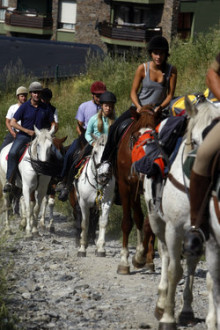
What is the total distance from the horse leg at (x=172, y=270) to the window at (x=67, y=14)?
5059cm

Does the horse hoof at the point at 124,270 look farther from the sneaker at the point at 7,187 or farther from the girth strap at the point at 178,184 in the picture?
the sneaker at the point at 7,187

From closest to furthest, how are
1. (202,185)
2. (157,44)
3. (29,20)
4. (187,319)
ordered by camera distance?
(202,185) < (187,319) < (157,44) < (29,20)

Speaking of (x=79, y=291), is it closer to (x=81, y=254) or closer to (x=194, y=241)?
(x=81, y=254)

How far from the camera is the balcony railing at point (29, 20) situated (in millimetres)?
57094

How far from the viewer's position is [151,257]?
1165 cm

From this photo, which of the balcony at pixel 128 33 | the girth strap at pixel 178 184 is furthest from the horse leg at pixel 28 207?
the balcony at pixel 128 33

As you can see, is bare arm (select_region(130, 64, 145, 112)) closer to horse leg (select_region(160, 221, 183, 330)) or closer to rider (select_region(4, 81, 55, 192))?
horse leg (select_region(160, 221, 183, 330))

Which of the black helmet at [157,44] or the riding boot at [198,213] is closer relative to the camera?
the riding boot at [198,213]

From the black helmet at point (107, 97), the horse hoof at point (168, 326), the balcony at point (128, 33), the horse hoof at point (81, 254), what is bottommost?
the horse hoof at point (81, 254)

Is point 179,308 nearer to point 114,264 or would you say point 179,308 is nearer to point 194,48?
point 114,264

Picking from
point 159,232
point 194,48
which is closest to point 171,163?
point 159,232

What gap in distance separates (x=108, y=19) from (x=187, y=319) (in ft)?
159

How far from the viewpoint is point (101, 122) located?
13.0 metres

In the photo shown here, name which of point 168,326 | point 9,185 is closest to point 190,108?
point 168,326
